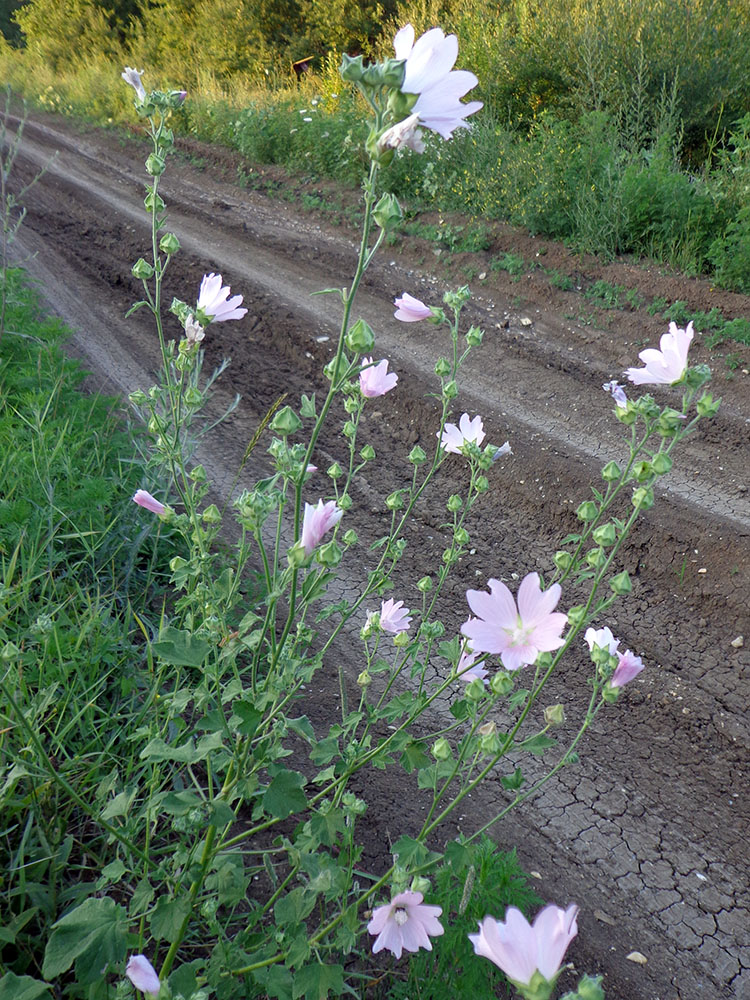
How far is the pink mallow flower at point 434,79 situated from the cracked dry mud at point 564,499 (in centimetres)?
170

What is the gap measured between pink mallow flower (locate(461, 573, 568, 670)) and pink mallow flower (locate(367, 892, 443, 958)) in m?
0.47

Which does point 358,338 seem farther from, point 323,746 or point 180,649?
point 323,746

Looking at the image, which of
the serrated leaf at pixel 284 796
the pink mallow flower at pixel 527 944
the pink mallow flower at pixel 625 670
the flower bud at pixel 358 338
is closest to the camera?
the pink mallow flower at pixel 527 944

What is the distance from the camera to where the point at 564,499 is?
338cm

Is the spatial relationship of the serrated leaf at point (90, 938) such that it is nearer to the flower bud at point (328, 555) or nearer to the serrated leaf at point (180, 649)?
the serrated leaf at point (180, 649)

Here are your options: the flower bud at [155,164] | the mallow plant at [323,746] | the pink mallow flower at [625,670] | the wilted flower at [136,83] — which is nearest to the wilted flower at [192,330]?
the mallow plant at [323,746]

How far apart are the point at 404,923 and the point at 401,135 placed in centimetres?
129

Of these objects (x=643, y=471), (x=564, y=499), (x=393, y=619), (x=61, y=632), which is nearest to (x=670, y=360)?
(x=643, y=471)

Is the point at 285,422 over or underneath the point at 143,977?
over

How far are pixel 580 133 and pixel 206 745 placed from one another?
6380 mm

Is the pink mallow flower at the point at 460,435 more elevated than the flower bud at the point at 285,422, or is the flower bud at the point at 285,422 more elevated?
the flower bud at the point at 285,422

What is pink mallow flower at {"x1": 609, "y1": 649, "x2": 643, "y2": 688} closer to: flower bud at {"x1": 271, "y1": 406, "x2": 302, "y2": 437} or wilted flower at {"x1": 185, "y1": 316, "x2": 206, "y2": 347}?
flower bud at {"x1": 271, "y1": 406, "x2": 302, "y2": 437}

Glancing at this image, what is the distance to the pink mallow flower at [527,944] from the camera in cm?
73

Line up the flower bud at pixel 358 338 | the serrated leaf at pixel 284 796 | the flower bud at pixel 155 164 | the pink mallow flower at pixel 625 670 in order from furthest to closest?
1. the flower bud at pixel 155 164
2. the pink mallow flower at pixel 625 670
3. the serrated leaf at pixel 284 796
4. the flower bud at pixel 358 338
